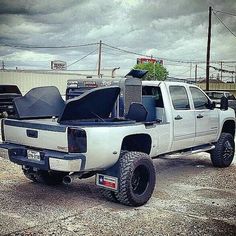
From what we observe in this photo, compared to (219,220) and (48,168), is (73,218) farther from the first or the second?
(219,220)

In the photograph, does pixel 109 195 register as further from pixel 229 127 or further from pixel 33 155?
pixel 229 127

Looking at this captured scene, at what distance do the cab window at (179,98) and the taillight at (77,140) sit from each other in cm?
251

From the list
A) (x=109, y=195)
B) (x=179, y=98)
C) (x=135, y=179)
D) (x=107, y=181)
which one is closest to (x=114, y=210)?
(x=109, y=195)

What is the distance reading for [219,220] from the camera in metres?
5.05

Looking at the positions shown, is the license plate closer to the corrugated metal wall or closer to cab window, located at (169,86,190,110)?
cab window, located at (169,86,190,110)

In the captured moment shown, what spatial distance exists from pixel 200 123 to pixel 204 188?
1.45m

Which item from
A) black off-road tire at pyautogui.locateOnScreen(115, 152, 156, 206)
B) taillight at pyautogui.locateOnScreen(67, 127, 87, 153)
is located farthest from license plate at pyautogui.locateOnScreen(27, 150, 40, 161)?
black off-road tire at pyautogui.locateOnScreen(115, 152, 156, 206)

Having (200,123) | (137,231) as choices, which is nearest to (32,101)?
(137,231)

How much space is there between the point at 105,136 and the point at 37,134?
1040 millimetres

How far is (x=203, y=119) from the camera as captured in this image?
7648 mm

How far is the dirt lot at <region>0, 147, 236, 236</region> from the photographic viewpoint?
4602 millimetres

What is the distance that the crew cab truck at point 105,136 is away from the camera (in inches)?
196

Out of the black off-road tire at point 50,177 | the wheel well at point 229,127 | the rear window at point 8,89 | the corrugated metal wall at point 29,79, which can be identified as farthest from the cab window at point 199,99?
the corrugated metal wall at point 29,79

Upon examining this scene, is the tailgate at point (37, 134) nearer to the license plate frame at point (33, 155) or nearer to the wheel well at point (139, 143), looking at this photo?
the license plate frame at point (33, 155)
